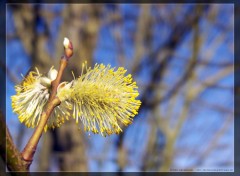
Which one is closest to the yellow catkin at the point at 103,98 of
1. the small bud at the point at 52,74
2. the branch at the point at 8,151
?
the small bud at the point at 52,74

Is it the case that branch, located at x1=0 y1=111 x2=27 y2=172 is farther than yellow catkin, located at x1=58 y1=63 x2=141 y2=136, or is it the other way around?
yellow catkin, located at x1=58 y1=63 x2=141 y2=136

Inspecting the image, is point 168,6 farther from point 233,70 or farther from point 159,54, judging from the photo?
point 233,70

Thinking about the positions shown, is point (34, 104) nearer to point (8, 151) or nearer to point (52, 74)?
point (52, 74)

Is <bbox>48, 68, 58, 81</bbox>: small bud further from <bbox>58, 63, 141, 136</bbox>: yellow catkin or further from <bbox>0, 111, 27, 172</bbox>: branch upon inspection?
<bbox>0, 111, 27, 172</bbox>: branch

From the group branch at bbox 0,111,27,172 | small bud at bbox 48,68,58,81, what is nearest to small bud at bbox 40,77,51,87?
small bud at bbox 48,68,58,81

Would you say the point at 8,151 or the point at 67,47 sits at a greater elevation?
the point at 67,47

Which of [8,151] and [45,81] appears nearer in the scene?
[8,151]

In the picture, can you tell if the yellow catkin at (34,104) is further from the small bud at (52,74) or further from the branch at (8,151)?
the branch at (8,151)

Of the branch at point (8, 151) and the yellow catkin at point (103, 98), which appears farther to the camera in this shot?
the yellow catkin at point (103, 98)

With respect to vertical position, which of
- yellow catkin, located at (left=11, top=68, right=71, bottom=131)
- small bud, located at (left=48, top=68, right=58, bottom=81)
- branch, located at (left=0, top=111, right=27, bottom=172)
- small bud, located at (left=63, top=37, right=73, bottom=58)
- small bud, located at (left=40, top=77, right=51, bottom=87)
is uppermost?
small bud, located at (left=63, top=37, right=73, bottom=58)

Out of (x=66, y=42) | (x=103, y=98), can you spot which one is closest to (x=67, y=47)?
(x=66, y=42)

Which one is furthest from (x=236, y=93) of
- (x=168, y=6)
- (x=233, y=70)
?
(x=168, y=6)
